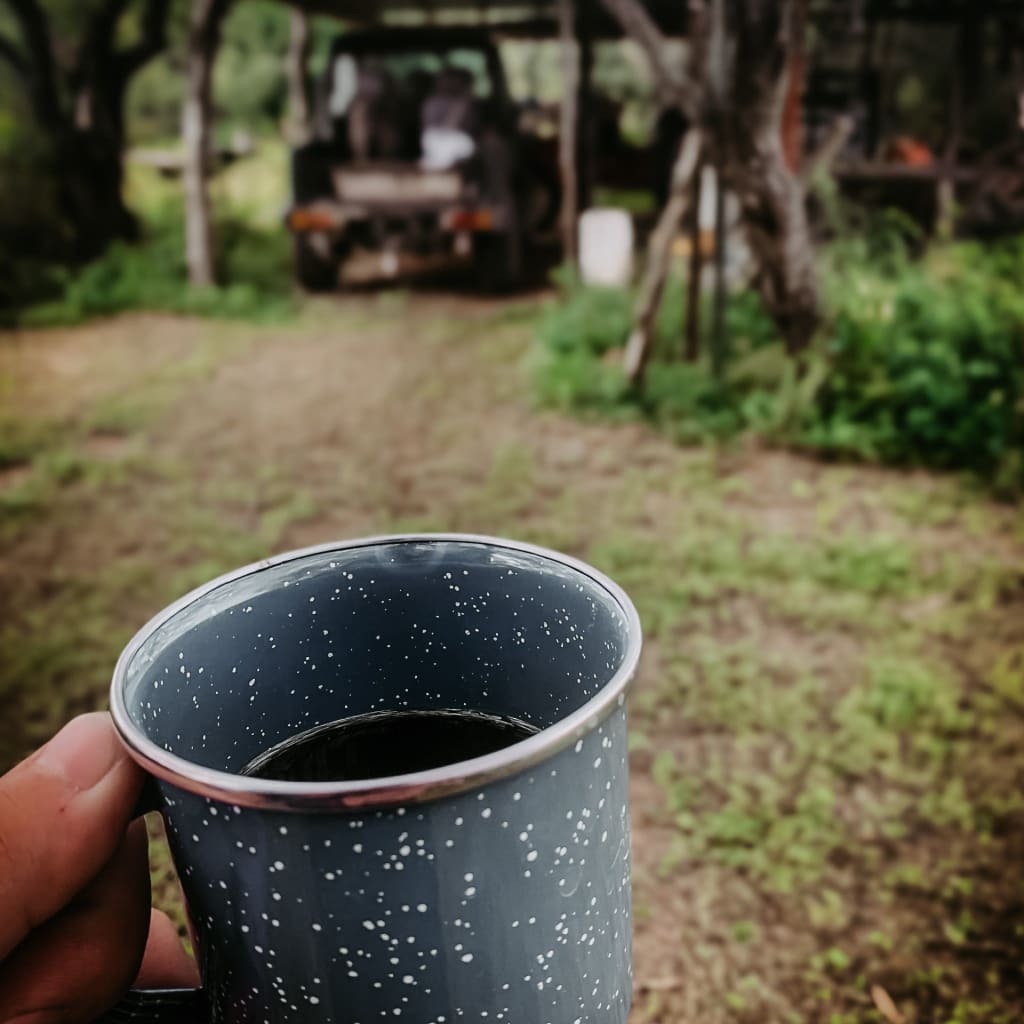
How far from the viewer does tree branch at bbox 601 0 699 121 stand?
4.66 meters

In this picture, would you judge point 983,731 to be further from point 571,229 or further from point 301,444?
point 571,229

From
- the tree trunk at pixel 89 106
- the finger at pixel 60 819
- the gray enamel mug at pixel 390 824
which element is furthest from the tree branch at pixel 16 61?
the finger at pixel 60 819

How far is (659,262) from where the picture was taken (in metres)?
5.10

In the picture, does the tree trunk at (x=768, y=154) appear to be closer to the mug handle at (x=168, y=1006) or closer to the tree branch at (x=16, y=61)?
the mug handle at (x=168, y=1006)

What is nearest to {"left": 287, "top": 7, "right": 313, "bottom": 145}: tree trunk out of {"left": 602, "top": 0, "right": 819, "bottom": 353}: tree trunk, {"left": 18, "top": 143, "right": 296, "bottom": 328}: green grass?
{"left": 18, "top": 143, "right": 296, "bottom": 328}: green grass

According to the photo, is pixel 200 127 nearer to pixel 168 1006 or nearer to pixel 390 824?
pixel 168 1006

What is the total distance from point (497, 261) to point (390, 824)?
24.8 ft

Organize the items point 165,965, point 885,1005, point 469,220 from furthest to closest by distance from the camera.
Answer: point 469,220 < point 885,1005 < point 165,965

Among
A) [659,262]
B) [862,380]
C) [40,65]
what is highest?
[40,65]

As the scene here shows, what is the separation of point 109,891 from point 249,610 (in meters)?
0.28

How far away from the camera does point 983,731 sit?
276 cm

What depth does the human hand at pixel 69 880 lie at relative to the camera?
72 centimetres

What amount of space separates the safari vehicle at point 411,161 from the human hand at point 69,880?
23.2 ft

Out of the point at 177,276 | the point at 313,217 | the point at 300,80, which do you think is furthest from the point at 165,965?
the point at 300,80
